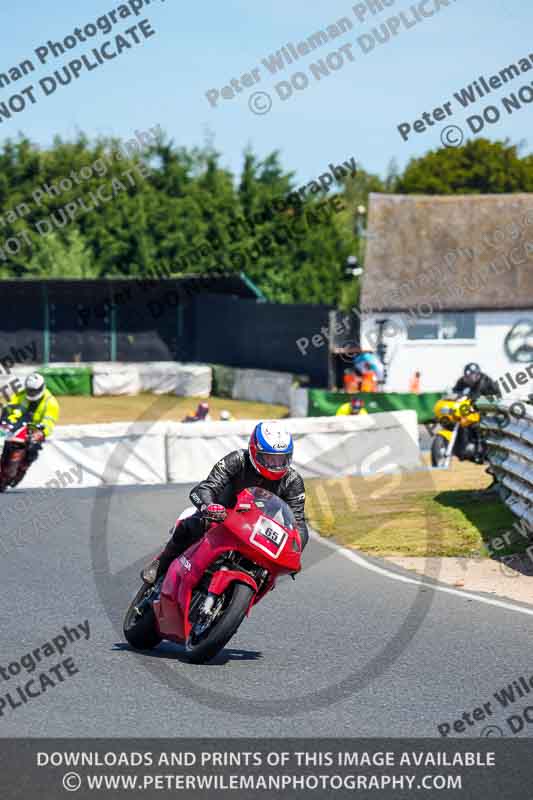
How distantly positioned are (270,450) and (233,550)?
0.67 metres

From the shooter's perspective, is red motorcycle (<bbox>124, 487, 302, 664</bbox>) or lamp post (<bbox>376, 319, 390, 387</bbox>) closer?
red motorcycle (<bbox>124, 487, 302, 664</bbox>)

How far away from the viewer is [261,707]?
7.00m

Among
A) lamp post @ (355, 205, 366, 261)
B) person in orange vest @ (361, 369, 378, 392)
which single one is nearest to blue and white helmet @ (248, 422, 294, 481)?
person in orange vest @ (361, 369, 378, 392)

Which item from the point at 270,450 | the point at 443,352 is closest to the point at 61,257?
the point at 443,352

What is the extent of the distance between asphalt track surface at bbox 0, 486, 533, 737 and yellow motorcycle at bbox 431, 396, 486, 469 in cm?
744

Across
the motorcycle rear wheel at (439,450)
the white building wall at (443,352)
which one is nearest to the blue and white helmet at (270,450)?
the motorcycle rear wheel at (439,450)

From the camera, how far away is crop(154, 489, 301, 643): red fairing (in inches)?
304

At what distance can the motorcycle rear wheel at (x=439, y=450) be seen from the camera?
20.9 m

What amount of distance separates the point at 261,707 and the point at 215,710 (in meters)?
0.25

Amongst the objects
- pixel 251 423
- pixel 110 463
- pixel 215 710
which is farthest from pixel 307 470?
pixel 215 710

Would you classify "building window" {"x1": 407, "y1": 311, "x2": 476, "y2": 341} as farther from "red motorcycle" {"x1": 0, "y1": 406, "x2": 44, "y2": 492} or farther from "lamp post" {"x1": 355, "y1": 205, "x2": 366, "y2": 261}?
"red motorcycle" {"x1": 0, "y1": 406, "x2": 44, "y2": 492}

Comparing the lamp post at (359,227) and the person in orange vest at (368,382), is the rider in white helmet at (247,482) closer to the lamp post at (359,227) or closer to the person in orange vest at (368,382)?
the person in orange vest at (368,382)

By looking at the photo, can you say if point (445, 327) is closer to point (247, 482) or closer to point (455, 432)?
point (455, 432)
